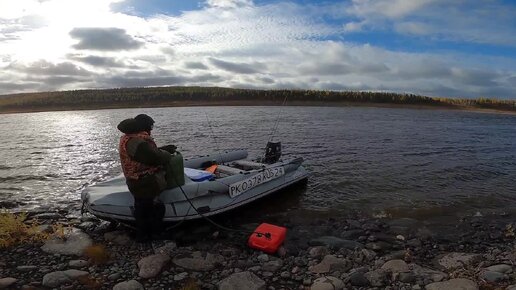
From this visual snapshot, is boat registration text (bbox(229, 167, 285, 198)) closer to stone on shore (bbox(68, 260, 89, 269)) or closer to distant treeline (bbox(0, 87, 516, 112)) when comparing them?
stone on shore (bbox(68, 260, 89, 269))

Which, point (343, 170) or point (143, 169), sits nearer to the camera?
point (143, 169)

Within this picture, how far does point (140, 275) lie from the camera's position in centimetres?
651

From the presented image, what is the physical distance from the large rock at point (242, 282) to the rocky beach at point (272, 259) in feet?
0.05

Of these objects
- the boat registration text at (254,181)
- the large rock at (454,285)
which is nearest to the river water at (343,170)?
the boat registration text at (254,181)

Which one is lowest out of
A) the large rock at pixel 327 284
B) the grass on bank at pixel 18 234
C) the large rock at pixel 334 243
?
the large rock at pixel 334 243

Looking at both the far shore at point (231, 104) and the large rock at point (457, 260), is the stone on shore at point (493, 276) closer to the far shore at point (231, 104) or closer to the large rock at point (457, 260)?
the large rock at point (457, 260)

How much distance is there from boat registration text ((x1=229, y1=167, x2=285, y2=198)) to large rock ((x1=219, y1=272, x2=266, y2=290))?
3616 millimetres

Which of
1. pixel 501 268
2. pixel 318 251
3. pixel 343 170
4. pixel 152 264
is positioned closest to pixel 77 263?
pixel 152 264

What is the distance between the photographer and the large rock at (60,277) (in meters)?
6.11

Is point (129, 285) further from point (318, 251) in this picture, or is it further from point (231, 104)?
point (231, 104)

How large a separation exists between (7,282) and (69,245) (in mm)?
1671

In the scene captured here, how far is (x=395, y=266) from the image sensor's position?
275 inches

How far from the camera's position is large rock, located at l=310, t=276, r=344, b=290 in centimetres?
Result: 616

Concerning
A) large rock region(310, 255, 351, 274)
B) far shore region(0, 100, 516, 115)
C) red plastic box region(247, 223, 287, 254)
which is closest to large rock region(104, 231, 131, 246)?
red plastic box region(247, 223, 287, 254)
